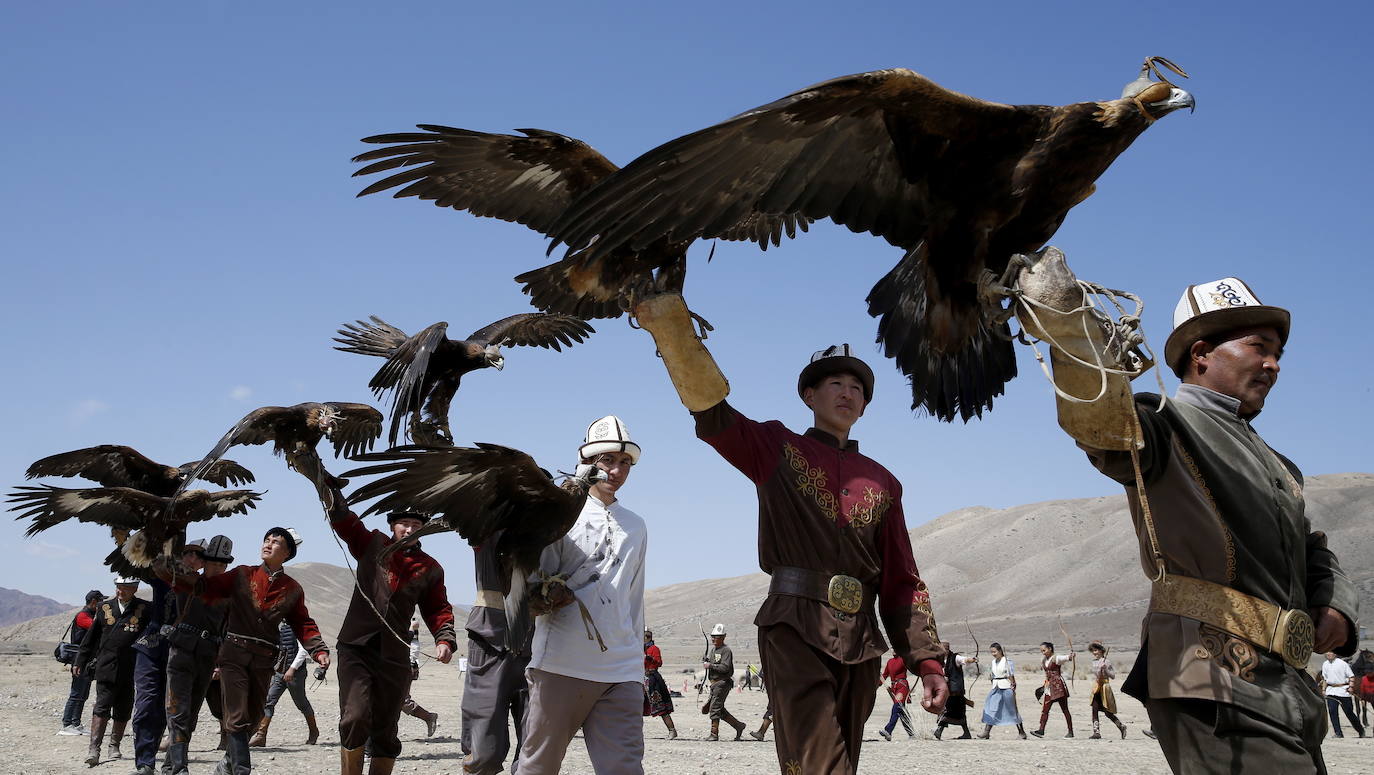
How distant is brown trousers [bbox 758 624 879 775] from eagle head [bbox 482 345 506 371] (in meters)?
4.04

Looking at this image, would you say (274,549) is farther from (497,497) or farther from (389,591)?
(497,497)

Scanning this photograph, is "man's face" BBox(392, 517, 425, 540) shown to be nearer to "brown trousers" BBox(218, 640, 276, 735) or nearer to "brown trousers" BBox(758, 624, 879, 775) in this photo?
"brown trousers" BBox(218, 640, 276, 735)

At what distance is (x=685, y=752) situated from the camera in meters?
11.6

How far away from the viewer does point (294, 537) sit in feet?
26.6

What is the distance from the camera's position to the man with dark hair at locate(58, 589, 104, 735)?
11961 mm

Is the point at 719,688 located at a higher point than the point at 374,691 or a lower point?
lower

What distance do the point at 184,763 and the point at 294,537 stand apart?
74.3 inches

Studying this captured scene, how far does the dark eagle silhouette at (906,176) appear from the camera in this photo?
3109mm

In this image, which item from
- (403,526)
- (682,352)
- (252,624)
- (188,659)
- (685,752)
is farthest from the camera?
(685,752)

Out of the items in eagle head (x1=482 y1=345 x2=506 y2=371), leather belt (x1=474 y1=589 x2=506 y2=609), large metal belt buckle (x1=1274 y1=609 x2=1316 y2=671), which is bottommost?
large metal belt buckle (x1=1274 y1=609 x2=1316 y2=671)

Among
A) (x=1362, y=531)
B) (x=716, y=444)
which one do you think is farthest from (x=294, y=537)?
(x=1362, y=531)

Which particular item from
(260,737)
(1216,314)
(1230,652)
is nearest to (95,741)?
(260,737)

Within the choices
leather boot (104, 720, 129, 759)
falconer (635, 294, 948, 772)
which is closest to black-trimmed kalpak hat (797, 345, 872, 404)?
falconer (635, 294, 948, 772)

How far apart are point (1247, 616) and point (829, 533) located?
1347 millimetres
